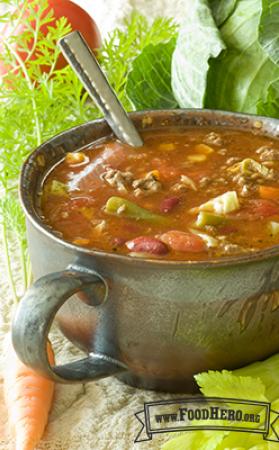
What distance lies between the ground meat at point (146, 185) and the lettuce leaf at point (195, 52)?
69cm

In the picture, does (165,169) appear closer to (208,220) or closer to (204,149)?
(204,149)

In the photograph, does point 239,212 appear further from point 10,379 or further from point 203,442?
point 10,379

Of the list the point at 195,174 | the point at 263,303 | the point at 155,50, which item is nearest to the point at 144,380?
the point at 263,303

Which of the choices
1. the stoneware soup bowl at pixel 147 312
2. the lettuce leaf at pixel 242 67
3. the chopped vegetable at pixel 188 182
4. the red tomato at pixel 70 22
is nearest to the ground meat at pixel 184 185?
the chopped vegetable at pixel 188 182

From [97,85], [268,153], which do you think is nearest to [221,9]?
[97,85]

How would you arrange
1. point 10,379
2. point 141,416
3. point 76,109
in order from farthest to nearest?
point 76,109
point 10,379
point 141,416

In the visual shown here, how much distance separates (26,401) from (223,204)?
62cm

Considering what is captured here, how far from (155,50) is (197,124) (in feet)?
2.32

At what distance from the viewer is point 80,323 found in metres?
1.79

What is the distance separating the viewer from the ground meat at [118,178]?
79.7 inches

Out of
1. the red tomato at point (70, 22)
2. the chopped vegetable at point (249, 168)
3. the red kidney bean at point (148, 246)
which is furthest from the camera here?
the red tomato at point (70, 22)

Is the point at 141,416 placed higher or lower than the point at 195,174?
lower

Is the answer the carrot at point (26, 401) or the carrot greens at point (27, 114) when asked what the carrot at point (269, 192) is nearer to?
the carrot at point (26, 401)

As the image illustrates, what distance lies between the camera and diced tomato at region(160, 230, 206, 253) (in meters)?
1.77
